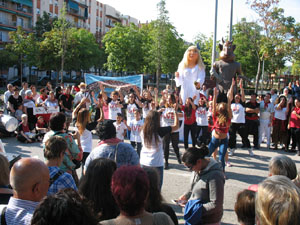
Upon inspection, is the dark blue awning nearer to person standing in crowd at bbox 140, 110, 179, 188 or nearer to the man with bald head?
person standing in crowd at bbox 140, 110, 179, 188

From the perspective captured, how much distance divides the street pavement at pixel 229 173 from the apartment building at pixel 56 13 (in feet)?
87.3

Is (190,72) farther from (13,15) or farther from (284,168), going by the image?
(13,15)

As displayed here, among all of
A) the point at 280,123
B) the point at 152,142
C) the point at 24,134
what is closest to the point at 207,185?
the point at 152,142

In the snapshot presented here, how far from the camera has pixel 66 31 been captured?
2959 centimetres

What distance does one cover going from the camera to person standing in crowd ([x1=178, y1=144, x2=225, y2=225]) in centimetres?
304

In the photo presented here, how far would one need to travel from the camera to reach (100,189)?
8.48 feet

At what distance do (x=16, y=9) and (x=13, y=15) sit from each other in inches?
42.5

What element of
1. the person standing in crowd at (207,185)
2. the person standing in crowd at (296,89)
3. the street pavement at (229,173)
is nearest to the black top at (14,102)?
the street pavement at (229,173)

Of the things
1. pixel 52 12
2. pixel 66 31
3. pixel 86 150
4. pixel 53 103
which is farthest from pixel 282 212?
pixel 52 12

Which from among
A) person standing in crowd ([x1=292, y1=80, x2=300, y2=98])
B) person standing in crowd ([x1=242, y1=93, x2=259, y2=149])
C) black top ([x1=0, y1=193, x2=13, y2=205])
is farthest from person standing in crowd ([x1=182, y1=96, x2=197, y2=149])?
person standing in crowd ([x1=292, y1=80, x2=300, y2=98])

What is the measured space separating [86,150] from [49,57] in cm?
3162

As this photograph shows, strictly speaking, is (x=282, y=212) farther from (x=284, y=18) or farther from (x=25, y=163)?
(x=284, y=18)

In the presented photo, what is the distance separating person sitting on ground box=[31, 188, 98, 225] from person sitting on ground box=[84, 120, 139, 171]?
1.79m

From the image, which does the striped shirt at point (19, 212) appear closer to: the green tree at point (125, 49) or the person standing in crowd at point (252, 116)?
the person standing in crowd at point (252, 116)
